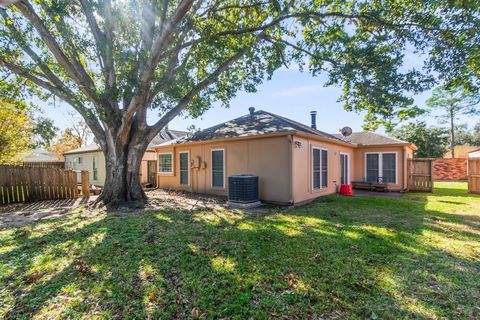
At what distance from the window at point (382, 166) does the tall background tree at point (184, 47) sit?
5.16 meters

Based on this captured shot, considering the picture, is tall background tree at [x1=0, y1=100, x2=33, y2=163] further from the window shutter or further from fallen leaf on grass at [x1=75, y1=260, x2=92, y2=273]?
the window shutter

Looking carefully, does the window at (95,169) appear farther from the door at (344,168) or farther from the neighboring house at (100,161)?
the door at (344,168)

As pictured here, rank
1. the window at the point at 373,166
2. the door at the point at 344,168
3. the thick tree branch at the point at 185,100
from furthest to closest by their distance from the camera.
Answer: the window at the point at 373,166 → the door at the point at 344,168 → the thick tree branch at the point at 185,100

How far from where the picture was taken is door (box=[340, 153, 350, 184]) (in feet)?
39.8

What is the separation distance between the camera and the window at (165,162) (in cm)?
1279

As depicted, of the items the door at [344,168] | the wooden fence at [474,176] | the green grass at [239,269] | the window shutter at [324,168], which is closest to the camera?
the green grass at [239,269]

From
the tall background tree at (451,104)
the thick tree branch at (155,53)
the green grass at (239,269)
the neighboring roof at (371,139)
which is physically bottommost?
the green grass at (239,269)

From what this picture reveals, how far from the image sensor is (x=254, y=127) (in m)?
9.61

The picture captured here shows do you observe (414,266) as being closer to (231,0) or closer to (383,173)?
(231,0)

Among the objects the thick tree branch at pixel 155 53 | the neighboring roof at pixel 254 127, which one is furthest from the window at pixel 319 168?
the thick tree branch at pixel 155 53

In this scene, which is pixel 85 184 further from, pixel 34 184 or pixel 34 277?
pixel 34 277

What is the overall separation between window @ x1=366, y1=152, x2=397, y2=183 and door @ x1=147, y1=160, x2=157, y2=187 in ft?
41.7

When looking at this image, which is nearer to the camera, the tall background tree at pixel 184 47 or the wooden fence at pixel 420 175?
the tall background tree at pixel 184 47

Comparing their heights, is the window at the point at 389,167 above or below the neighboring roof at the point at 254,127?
below
